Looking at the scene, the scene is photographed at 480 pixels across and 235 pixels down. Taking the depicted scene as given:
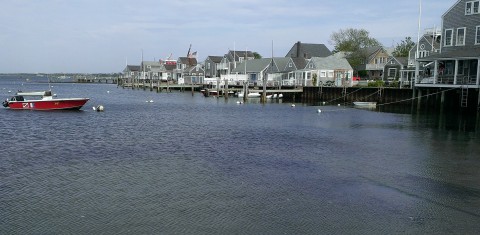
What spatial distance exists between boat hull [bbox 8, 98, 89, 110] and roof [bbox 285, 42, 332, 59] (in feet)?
209

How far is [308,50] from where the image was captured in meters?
105

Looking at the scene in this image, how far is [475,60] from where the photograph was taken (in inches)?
1871

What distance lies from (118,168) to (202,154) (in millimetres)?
4937

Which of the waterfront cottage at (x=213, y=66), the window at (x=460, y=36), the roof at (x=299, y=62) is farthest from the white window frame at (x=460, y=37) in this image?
the waterfront cottage at (x=213, y=66)

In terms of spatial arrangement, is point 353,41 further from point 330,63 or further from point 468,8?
point 468,8

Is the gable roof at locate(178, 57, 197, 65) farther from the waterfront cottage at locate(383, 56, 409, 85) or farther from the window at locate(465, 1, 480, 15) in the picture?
the window at locate(465, 1, 480, 15)

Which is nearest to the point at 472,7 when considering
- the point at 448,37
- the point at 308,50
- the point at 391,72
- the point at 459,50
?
the point at 448,37

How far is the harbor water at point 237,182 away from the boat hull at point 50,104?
13.4 m

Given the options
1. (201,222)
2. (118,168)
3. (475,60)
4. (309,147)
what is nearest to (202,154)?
(118,168)

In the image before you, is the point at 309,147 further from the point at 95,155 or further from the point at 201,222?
the point at 201,222

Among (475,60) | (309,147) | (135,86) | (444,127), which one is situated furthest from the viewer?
(135,86)

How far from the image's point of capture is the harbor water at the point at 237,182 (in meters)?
12.6

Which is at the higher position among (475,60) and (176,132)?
(475,60)

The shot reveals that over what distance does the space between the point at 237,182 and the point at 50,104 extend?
3528 cm
